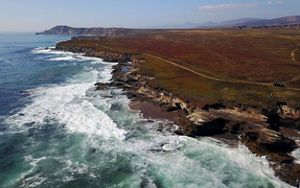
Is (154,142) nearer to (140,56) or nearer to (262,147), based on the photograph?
(262,147)

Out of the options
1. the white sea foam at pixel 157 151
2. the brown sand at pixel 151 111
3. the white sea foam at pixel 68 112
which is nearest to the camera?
the white sea foam at pixel 157 151

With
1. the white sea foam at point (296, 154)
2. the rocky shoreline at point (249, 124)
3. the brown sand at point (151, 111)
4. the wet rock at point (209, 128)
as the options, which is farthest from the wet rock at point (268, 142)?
the brown sand at point (151, 111)

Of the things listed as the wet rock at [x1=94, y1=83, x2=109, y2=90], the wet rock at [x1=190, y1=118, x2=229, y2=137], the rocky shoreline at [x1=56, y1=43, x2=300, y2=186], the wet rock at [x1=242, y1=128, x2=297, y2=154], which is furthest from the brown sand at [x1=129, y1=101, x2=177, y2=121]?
the wet rock at [x1=242, y1=128, x2=297, y2=154]

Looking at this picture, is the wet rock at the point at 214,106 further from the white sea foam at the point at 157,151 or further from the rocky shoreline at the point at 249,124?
the white sea foam at the point at 157,151

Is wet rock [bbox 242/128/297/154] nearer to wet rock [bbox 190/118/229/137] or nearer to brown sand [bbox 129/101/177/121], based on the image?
wet rock [bbox 190/118/229/137]

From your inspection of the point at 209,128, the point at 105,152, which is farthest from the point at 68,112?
the point at 209,128

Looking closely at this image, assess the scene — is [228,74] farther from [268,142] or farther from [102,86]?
[268,142]

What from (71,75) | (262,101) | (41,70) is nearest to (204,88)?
(262,101)
